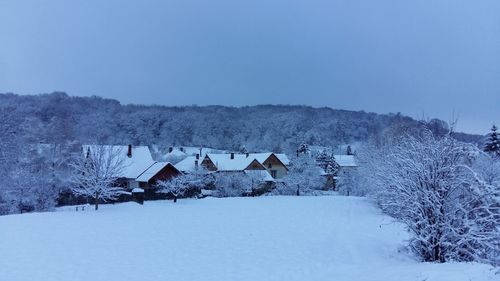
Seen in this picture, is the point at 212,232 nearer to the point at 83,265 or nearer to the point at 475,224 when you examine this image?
the point at 83,265

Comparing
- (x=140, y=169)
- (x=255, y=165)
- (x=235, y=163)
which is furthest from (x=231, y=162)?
(x=140, y=169)

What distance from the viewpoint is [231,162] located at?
5344 cm

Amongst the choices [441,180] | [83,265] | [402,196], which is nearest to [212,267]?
[83,265]

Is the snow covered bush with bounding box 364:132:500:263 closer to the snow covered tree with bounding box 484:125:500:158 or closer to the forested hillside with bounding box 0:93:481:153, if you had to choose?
the snow covered tree with bounding box 484:125:500:158

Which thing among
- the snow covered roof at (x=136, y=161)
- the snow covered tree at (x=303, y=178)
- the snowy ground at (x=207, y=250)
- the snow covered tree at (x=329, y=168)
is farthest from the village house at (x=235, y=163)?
the snowy ground at (x=207, y=250)

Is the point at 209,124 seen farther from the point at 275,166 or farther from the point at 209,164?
the point at 209,164

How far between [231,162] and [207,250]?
40599 millimetres

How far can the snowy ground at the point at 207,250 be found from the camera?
31.1ft

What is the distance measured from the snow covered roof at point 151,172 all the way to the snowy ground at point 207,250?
1776cm

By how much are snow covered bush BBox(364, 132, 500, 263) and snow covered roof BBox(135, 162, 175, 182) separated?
30.8 metres

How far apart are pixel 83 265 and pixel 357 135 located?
10270 cm

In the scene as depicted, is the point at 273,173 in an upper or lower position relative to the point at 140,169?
lower

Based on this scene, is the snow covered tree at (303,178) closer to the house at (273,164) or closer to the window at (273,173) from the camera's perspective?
the house at (273,164)

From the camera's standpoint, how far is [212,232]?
16.5m
